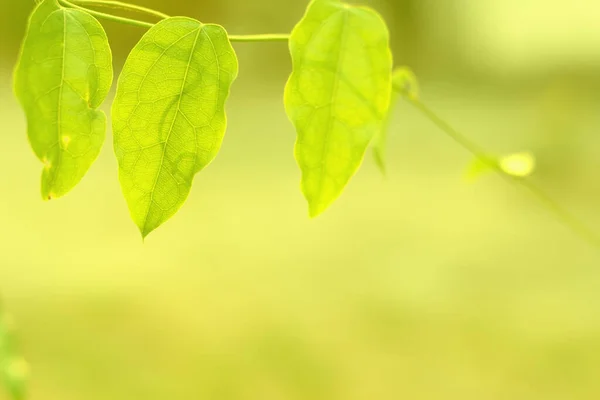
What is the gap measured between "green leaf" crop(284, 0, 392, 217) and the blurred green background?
0.99m

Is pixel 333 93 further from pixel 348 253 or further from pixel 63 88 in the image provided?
pixel 348 253

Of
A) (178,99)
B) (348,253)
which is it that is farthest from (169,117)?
(348,253)

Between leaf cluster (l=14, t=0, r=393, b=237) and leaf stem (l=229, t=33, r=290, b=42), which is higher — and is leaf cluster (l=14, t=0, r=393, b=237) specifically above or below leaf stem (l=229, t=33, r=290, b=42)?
below

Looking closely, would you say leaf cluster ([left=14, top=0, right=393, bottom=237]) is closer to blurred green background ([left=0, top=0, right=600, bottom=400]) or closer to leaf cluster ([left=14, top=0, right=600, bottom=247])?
leaf cluster ([left=14, top=0, right=600, bottom=247])

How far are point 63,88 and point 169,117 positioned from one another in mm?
30

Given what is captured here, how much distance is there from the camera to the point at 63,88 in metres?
0.17

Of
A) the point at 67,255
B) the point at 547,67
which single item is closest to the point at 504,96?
the point at 547,67

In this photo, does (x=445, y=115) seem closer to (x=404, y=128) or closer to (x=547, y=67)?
(x=404, y=128)

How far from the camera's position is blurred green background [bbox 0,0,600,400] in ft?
3.69

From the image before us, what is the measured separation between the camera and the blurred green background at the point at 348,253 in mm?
1125

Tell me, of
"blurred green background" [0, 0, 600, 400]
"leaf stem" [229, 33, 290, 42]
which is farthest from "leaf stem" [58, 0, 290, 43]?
"blurred green background" [0, 0, 600, 400]

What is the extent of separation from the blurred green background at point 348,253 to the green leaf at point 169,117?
0.99 meters

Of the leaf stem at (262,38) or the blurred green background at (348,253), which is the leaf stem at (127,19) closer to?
the leaf stem at (262,38)

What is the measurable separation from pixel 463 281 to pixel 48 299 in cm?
85
